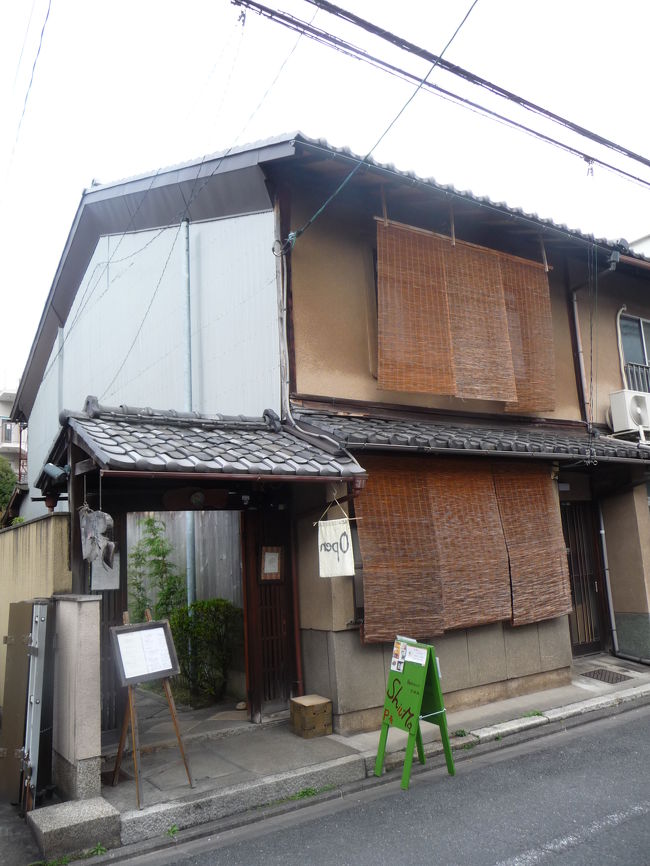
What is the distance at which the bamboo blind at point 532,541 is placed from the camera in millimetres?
9469

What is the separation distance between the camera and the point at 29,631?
22.4 ft

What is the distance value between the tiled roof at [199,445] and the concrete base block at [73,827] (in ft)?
9.51

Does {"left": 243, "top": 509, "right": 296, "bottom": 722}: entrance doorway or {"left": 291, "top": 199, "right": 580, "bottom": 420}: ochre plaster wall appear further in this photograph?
{"left": 291, "top": 199, "right": 580, "bottom": 420}: ochre plaster wall

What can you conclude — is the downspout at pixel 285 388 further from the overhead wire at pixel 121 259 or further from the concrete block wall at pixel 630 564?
the concrete block wall at pixel 630 564

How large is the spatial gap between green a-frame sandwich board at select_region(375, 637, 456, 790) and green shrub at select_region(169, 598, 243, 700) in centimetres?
357

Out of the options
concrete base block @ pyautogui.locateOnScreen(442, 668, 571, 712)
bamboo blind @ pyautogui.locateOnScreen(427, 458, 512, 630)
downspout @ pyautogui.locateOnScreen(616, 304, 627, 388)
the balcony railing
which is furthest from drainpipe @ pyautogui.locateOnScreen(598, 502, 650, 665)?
bamboo blind @ pyautogui.locateOnScreen(427, 458, 512, 630)

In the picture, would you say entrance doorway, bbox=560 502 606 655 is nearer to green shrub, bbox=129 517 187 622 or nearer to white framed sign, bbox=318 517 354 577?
white framed sign, bbox=318 517 354 577

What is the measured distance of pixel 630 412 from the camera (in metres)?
12.5

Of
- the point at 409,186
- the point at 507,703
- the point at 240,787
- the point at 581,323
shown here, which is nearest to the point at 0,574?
the point at 240,787

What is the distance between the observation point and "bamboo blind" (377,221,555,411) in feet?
31.8

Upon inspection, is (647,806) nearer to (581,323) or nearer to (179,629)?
(179,629)

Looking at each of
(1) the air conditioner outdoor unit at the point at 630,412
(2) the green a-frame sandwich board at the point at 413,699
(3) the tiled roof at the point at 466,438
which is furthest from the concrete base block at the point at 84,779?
(1) the air conditioner outdoor unit at the point at 630,412

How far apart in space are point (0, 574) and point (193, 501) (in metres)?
5.04

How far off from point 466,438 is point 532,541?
2.14m
